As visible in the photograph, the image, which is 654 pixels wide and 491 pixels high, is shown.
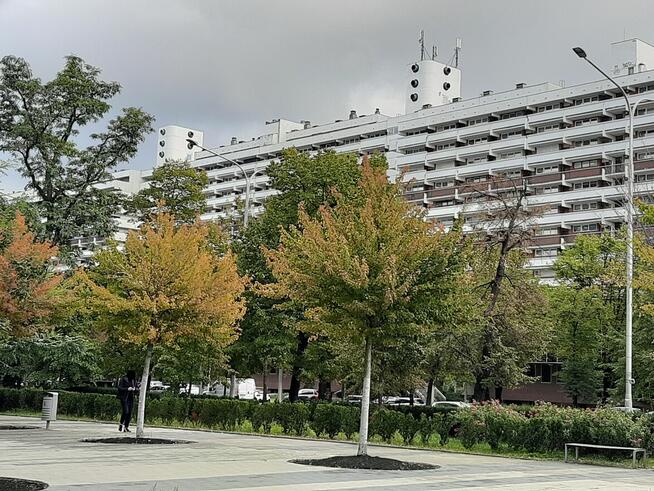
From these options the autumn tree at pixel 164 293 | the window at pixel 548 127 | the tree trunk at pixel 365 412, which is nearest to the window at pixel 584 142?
the window at pixel 548 127

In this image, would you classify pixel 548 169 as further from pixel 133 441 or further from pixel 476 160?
pixel 133 441

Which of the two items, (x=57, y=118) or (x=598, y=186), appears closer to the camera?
(x=57, y=118)

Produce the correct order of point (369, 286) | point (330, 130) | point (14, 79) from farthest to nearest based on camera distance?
point (330, 130), point (14, 79), point (369, 286)

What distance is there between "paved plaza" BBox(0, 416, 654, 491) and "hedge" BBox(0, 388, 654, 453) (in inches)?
64.2

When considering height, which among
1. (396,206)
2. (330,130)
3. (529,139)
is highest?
(330,130)

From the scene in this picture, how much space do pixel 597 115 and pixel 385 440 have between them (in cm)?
6211

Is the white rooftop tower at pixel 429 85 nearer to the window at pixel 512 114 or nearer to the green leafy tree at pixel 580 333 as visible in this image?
the window at pixel 512 114

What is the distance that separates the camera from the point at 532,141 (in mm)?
85250

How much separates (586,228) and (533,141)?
35.4 ft

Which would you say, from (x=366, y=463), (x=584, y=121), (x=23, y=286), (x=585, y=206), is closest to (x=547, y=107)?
(x=584, y=121)

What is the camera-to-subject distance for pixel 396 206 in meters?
19.3

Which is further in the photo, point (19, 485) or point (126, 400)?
point (126, 400)

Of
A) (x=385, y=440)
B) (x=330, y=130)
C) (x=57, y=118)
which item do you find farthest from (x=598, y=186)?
(x=385, y=440)

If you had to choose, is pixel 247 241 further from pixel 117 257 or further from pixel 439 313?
pixel 439 313
